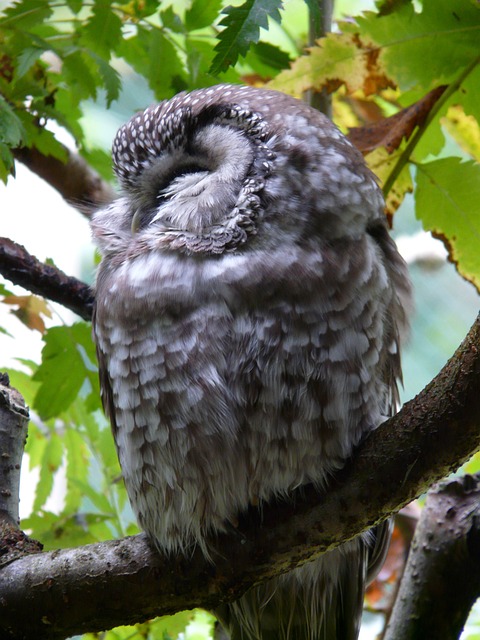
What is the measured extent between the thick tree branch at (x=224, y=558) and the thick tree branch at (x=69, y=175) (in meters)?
1.28

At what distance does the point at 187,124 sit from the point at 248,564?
1030mm

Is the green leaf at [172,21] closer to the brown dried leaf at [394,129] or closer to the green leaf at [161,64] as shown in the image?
the green leaf at [161,64]

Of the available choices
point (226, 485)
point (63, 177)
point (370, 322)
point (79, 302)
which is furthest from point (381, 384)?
point (63, 177)

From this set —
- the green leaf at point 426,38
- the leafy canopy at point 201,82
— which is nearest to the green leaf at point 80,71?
the leafy canopy at point 201,82

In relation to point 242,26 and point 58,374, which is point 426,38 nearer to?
point 242,26

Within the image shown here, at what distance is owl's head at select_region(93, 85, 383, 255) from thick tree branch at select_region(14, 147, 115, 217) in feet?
1.93

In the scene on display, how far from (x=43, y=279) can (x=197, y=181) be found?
580mm

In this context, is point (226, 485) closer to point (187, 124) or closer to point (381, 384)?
point (381, 384)

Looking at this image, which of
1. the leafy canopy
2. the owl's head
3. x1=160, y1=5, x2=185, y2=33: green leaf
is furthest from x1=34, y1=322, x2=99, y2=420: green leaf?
x1=160, y1=5, x2=185, y2=33: green leaf

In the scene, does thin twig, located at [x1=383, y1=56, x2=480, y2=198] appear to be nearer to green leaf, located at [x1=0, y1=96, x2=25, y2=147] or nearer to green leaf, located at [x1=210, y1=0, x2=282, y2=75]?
green leaf, located at [x1=210, y1=0, x2=282, y2=75]

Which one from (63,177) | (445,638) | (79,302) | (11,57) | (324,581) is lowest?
(445,638)

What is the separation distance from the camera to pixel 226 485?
1773 millimetres

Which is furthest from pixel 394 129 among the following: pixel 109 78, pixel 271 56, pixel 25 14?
pixel 25 14

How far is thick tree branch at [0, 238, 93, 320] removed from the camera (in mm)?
2225
